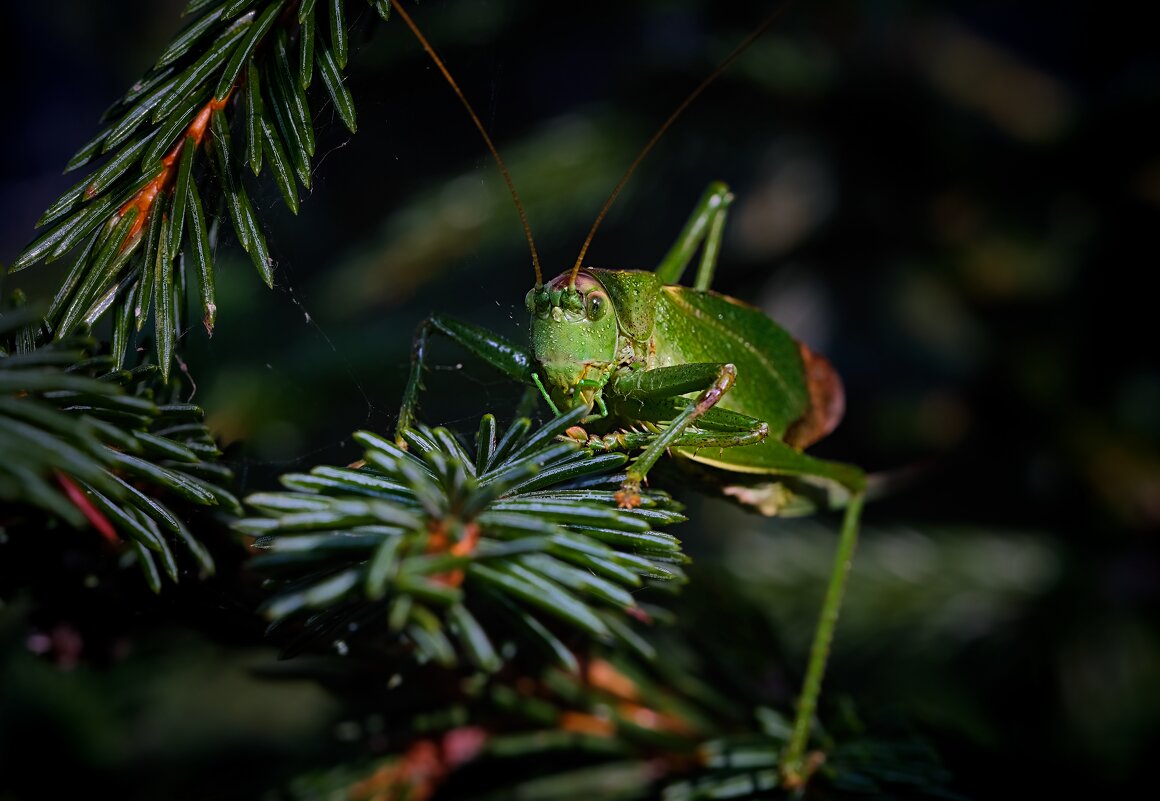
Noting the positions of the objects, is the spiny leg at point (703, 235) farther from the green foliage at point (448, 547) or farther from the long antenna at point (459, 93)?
the green foliage at point (448, 547)

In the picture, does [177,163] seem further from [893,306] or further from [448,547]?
[893,306]

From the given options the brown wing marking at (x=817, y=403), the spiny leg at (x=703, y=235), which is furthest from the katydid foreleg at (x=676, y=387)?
the spiny leg at (x=703, y=235)

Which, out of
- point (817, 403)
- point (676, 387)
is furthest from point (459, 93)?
point (817, 403)

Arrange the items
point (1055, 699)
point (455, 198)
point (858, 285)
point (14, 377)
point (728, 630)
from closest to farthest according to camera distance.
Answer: point (14, 377)
point (728, 630)
point (1055, 699)
point (455, 198)
point (858, 285)

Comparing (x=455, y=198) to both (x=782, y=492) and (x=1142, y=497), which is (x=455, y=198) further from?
(x=1142, y=497)

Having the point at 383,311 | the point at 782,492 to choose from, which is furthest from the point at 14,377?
the point at 383,311

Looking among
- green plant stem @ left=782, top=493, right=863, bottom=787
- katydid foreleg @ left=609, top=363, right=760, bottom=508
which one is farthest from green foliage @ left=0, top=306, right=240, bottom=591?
green plant stem @ left=782, top=493, right=863, bottom=787
